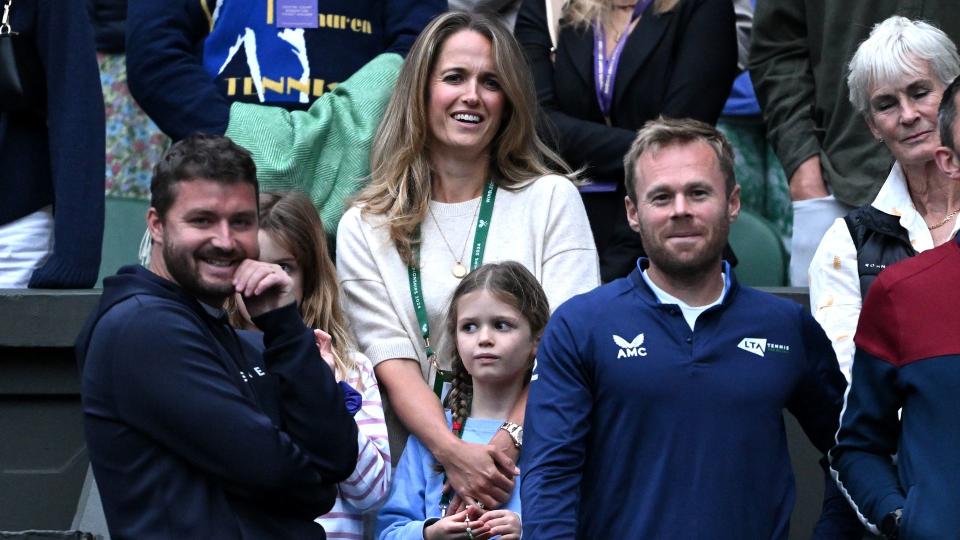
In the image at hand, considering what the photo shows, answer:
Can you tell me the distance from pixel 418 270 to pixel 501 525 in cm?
96

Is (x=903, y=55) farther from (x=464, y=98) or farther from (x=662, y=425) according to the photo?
(x=662, y=425)

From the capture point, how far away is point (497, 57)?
17.6 feet

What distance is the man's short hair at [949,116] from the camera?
154 inches

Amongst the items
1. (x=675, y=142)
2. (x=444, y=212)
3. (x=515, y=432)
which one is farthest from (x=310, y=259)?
(x=675, y=142)

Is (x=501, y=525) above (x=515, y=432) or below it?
below

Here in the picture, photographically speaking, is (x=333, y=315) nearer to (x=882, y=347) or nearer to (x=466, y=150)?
(x=466, y=150)

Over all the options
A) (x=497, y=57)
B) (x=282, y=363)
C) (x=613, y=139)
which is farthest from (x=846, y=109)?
(x=282, y=363)

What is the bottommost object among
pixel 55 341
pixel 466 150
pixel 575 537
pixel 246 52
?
pixel 575 537

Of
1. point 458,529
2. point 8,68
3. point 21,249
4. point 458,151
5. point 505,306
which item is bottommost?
point 458,529

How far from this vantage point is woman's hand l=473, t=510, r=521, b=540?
450 cm

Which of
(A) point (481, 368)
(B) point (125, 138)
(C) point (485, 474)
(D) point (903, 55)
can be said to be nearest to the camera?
(C) point (485, 474)

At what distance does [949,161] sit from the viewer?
3959 mm

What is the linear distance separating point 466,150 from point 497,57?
32 cm

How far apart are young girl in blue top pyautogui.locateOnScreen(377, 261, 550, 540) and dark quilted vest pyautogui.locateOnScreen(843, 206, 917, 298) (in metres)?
0.93
